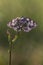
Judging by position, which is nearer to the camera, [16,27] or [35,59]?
[16,27]

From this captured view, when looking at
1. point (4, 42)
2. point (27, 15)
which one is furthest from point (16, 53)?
point (27, 15)

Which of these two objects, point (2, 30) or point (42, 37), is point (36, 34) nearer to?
point (42, 37)

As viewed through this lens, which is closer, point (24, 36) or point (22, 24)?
point (22, 24)
